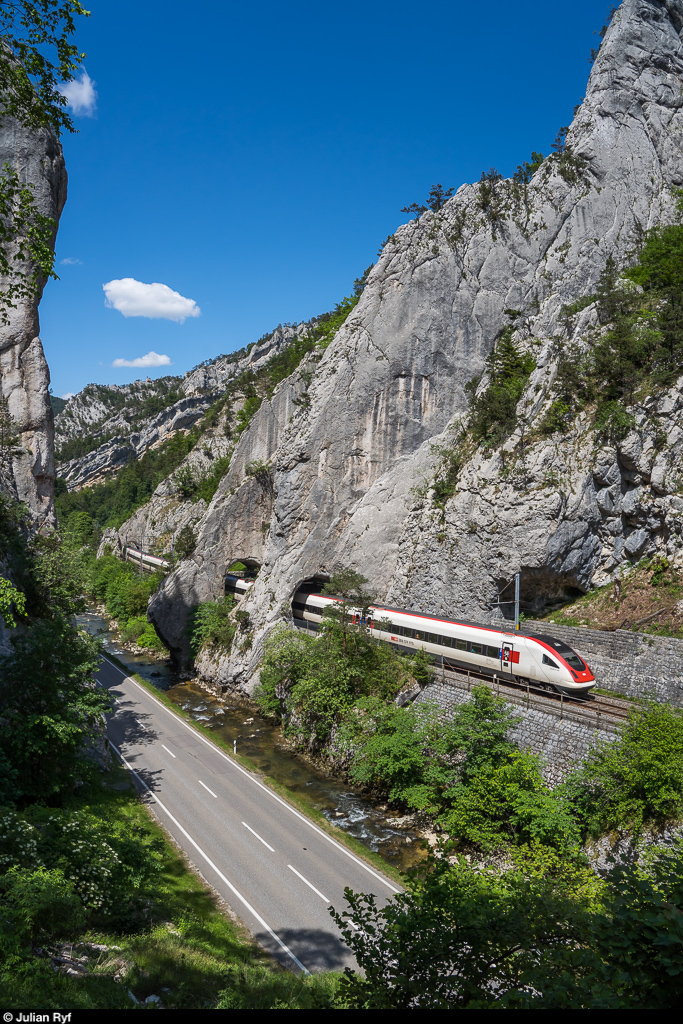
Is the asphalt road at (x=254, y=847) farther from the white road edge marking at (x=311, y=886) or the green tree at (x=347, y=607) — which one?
the green tree at (x=347, y=607)

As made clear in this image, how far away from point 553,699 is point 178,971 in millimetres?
14620

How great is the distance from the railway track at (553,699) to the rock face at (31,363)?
21.4 metres

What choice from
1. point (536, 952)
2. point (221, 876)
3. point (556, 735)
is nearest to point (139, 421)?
point (221, 876)

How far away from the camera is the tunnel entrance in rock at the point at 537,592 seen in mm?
24344

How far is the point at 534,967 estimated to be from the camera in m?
5.69

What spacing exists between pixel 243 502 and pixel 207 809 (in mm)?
25422

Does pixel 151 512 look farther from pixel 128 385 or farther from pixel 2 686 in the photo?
pixel 128 385

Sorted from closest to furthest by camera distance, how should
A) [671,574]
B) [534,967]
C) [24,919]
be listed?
1. [534,967]
2. [24,919]
3. [671,574]

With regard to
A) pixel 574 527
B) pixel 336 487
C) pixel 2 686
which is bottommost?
pixel 2 686

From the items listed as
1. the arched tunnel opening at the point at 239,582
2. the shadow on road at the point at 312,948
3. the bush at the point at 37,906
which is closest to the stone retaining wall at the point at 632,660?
the shadow on road at the point at 312,948

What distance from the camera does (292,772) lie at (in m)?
23.2

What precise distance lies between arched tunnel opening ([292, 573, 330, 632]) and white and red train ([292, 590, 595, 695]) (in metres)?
6.06

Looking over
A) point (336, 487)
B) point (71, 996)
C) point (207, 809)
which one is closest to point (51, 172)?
point (336, 487)

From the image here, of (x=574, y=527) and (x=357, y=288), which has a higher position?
(x=357, y=288)
